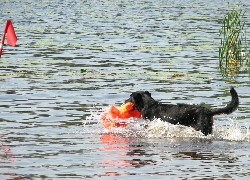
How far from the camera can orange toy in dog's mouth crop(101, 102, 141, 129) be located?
15008 mm

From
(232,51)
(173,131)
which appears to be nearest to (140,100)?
(173,131)

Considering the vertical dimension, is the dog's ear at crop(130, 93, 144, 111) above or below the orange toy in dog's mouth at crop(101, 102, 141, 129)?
above

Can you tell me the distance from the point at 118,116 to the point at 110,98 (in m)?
3.97

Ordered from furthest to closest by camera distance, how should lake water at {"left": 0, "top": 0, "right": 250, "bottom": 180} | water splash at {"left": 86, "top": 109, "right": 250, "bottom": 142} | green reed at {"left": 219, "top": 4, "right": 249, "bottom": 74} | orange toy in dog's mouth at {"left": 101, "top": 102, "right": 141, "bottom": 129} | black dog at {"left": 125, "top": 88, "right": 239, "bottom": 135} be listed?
green reed at {"left": 219, "top": 4, "right": 249, "bottom": 74} → orange toy in dog's mouth at {"left": 101, "top": 102, "right": 141, "bottom": 129} → water splash at {"left": 86, "top": 109, "right": 250, "bottom": 142} → black dog at {"left": 125, "top": 88, "right": 239, "bottom": 135} → lake water at {"left": 0, "top": 0, "right": 250, "bottom": 180}

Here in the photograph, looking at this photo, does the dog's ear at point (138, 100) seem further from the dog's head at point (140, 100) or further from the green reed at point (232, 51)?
the green reed at point (232, 51)

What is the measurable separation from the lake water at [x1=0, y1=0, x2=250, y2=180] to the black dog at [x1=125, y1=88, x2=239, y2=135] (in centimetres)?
16

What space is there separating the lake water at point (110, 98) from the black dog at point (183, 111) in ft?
0.52

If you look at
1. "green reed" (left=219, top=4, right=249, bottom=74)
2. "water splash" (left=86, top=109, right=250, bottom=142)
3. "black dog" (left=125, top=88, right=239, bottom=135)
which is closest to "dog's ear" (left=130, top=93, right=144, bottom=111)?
"black dog" (left=125, top=88, right=239, bottom=135)

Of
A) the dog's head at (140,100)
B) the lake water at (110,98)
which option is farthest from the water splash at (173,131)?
the dog's head at (140,100)

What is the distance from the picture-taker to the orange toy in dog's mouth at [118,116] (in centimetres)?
1501

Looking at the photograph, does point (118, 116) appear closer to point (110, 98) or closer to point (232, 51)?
point (110, 98)

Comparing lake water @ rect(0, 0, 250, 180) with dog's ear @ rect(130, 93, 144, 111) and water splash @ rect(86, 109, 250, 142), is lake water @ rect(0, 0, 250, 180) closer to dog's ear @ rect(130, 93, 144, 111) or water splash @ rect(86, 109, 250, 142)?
water splash @ rect(86, 109, 250, 142)

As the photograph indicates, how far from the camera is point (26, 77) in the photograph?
2247 cm

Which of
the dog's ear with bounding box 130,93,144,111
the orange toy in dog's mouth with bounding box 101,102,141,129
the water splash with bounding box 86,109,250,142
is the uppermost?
the dog's ear with bounding box 130,93,144,111
